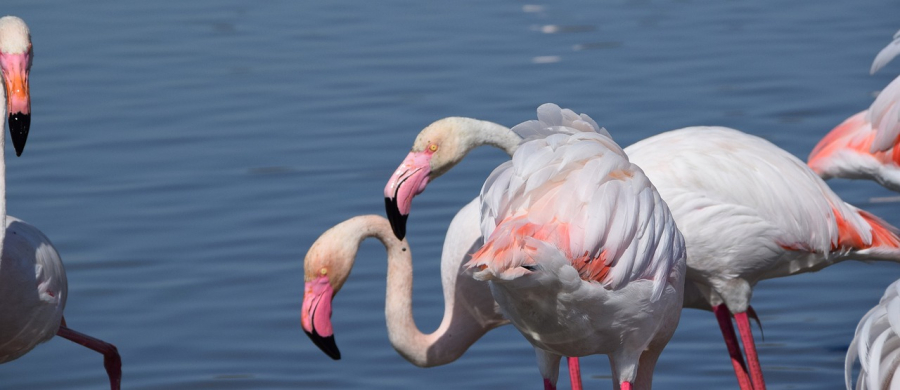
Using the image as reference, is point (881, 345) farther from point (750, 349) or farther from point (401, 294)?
point (401, 294)

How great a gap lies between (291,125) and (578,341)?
4661 mm

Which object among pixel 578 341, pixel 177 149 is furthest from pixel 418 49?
pixel 578 341

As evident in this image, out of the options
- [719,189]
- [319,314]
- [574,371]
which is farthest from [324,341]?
[719,189]

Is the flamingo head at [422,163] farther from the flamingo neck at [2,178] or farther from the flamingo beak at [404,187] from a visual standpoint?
the flamingo neck at [2,178]

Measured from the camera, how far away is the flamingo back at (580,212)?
151 inches

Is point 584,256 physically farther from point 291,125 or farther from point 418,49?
point 418,49

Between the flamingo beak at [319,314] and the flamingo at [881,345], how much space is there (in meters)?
2.03

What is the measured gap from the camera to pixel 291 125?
335 inches

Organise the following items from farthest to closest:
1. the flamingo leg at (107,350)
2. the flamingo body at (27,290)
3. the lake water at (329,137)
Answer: the lake water at (329,137)
the flamingo leg at (107,350)
the flamingo body at (27,290)

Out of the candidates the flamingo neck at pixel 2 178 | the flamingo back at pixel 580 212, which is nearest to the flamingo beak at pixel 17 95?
the flamingo neck at pixel 2 178

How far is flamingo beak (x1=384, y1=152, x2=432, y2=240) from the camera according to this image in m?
4.62

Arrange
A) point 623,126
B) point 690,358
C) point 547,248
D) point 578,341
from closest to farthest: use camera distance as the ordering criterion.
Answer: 1. point 547,248
2. point 578,341
3. point 690,358
4. point 623,126

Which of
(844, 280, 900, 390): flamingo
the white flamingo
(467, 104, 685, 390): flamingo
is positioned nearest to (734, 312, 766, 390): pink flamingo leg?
the white flamingo

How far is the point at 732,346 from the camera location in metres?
5.15
